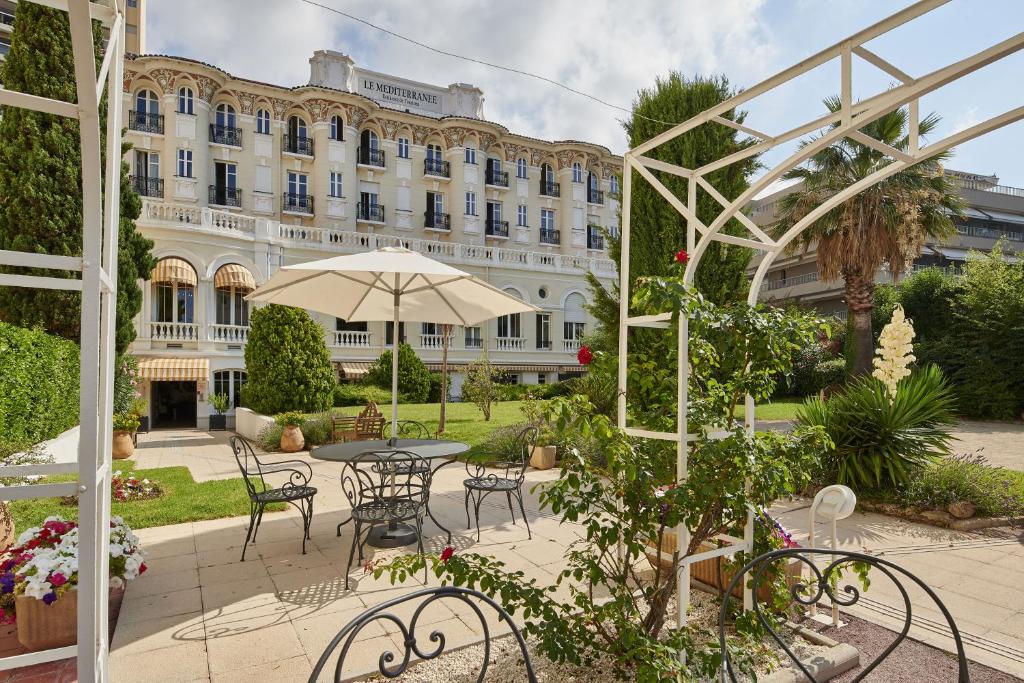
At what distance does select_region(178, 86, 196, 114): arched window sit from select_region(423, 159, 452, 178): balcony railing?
400 inches

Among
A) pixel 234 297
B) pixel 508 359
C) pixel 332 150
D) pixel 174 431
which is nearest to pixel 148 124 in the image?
pixel 332 150

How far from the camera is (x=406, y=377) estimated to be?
2062 centimetres

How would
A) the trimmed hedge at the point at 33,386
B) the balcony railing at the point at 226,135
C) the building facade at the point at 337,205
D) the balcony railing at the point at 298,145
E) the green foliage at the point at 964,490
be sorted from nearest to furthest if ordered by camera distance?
the green foliage at the point at 964,490
the trimmed hedge at the point at 33,386
the building facade at the point at 337,205
the balcony railing at the point at 226,135
the balcony railing at the point at 298,145

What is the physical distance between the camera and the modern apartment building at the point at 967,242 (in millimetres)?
38000

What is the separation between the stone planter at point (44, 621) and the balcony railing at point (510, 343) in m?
23.1

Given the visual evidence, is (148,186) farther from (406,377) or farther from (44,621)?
(44,621)

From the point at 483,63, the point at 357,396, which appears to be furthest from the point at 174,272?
the point at 483,63

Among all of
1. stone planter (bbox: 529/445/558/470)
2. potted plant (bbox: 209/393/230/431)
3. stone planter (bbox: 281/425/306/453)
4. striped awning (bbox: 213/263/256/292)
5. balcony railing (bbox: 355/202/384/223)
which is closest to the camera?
stone planter (bbox: 529/445/558/470)

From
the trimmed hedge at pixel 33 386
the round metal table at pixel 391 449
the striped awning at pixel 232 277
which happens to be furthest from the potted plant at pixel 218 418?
the round metal table at pixel 391 449

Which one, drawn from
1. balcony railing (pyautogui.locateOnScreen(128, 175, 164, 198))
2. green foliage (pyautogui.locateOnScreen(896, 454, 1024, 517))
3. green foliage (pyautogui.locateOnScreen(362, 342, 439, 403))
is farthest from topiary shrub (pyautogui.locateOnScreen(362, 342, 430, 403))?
green foliage (pyautogui.locateOnScreen(896, 454, 1024, 517))

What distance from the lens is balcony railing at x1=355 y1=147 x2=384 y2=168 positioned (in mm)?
27686

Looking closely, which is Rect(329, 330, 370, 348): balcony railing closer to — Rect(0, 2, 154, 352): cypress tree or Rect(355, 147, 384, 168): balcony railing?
Rect(355, 147, 384, 168): balcony railing

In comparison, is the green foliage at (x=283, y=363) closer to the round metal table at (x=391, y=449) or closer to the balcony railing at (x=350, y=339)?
the balcony railing at (x=350, y=339)

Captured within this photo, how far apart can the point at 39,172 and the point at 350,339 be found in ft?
41.8
